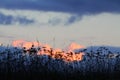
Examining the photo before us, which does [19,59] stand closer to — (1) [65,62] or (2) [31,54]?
(2) [31,54]

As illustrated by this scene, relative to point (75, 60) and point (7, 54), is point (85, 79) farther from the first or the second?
point (7, 54)

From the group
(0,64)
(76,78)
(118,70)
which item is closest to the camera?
(0,64)

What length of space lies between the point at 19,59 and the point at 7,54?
0.46 m

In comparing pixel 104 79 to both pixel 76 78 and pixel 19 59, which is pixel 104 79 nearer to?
pixel 76 78

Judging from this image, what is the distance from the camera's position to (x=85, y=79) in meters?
17.2

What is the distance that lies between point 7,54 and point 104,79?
370cm

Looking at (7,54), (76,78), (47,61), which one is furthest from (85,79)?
(7,54)

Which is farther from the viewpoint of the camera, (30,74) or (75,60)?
(75,60)

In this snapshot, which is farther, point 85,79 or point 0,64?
point 85,79

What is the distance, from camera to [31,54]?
55.8ft

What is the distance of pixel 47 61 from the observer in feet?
55.9

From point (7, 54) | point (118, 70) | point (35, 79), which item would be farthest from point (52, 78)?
point (118, 70)

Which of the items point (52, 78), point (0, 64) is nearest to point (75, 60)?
point (52, 78)

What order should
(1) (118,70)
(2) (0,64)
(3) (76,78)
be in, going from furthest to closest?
(1) (118,70) < (3) (76,78) < (2) (0,64)
